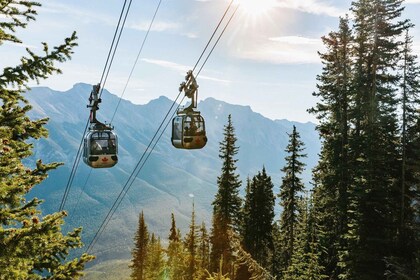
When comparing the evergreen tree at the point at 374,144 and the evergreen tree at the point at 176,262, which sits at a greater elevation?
the evergreen tree at the point at 374,144

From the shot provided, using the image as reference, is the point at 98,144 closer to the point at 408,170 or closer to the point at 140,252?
the point at 408,170

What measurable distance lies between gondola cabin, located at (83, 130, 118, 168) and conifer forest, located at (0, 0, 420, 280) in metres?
4.34

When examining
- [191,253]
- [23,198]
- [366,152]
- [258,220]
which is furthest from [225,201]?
[23,198]

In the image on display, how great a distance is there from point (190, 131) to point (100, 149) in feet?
16.3

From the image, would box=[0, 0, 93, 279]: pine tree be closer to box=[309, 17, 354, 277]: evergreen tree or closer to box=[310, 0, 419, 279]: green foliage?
box=[310, 0, 419, 279]: green foliage

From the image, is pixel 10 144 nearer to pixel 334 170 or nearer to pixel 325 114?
pixel 334 170

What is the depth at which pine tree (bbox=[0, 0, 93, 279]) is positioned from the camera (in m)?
8.36

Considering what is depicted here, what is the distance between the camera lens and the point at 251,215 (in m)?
45.6

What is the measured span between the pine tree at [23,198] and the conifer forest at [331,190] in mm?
26

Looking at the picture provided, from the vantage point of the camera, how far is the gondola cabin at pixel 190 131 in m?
18.4

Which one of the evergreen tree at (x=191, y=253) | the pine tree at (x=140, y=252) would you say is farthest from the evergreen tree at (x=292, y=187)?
Result: the pine tree at (x=140, y=252)

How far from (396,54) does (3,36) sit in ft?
94.8

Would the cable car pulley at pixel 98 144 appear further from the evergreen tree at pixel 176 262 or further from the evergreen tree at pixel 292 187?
the evergreen tree at pixel 292 187

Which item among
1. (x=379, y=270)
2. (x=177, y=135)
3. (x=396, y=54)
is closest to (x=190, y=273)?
(x=379, y=270)
